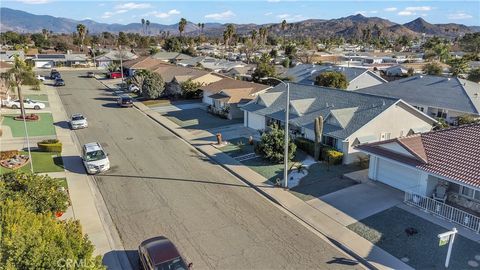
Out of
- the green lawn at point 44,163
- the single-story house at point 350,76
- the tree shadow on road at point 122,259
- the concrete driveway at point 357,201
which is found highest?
the single-story house at point 350,76

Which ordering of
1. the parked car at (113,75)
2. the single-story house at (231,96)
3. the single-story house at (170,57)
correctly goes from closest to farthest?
1. the single-story house at (231,96)
2. the parked car at (113,75)
3. the single-story house at (170,57)

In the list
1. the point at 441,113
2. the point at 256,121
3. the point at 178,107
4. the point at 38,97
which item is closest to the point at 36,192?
the point at 256,121

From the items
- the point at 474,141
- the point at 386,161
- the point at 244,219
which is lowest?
the point at 244,219

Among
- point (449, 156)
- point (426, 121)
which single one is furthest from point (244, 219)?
point (426, 121)

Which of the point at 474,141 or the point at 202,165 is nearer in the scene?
the point at 474,141

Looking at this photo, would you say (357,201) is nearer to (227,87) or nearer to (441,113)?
(441,113)

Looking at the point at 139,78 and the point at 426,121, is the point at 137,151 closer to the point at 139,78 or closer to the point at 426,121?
the point at 426,121

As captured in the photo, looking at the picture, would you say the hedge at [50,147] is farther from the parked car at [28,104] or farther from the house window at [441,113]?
the house window at [441,113]

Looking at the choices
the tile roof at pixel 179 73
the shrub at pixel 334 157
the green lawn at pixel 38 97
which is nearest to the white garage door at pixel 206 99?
the tile roof at pixel 179 73
